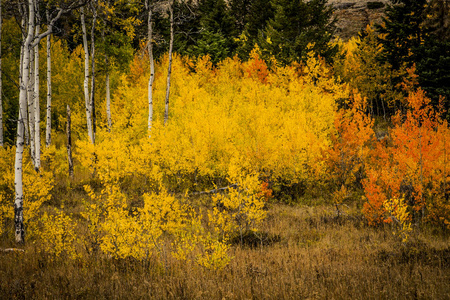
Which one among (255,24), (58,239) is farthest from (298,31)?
(58,239)

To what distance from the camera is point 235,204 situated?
9648mm

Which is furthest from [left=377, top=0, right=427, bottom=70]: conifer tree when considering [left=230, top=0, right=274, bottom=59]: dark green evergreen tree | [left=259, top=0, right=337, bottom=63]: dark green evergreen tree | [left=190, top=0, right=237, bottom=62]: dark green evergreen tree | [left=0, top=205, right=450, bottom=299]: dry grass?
[left=0, top=205, right=450, bottom=299]: dry grass

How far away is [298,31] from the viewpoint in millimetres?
28266

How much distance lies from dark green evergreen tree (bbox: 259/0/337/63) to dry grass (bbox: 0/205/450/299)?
21214 millimetres

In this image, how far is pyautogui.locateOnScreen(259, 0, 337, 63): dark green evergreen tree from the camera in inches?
1071

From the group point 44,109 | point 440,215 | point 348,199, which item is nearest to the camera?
point 440,215

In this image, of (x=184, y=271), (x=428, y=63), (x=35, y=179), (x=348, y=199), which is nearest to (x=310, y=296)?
(x=184, y=271)

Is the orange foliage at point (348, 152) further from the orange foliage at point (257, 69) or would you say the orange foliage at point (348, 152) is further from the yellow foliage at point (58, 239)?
the yellow foliage at point (58, 239)

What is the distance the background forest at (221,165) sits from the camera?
6.62 meters

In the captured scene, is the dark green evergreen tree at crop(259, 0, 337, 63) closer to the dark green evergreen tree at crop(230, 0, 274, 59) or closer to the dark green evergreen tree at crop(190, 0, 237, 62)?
the dark green evergreen tree at crop(230, 0, 274, 59)

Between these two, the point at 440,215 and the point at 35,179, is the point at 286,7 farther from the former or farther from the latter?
the point at 35,179

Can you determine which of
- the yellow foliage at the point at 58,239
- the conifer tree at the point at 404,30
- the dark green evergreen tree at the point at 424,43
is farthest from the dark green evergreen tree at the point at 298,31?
the yellow foliage at the point at 58,239

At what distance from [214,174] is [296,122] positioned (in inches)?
235

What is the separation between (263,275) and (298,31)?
26.3 meters
